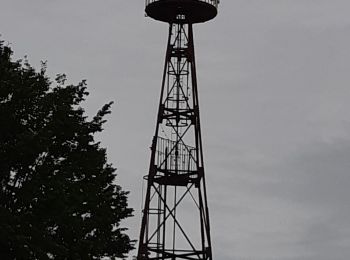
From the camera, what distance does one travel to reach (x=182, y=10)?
59.3m

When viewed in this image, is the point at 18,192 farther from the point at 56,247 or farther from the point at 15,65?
the point at 15,65

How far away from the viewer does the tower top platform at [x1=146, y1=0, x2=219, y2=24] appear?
2315 inches

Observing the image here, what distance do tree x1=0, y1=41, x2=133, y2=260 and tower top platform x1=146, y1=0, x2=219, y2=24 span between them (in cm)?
1209

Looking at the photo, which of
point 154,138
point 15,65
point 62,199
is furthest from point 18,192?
point 154,138

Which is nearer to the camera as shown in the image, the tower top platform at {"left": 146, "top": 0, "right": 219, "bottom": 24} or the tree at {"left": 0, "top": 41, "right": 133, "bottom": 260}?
the tree at {"left": 0, "top": 41, "right": 133, "bottom": 260}

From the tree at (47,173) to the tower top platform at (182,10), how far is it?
12.1 metres

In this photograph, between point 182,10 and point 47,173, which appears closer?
point 47,173

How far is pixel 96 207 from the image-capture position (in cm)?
4631

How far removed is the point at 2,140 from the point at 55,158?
2576 millimetres

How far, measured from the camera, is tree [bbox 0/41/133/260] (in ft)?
140

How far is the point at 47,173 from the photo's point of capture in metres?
43.5

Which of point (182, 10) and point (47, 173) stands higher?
point (182, 10)

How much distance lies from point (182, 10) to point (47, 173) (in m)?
18.3

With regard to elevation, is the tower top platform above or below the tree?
above
